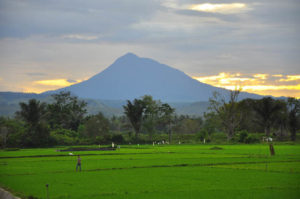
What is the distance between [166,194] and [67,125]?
8983cm

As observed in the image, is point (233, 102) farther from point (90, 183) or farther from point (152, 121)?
point (90, 183)

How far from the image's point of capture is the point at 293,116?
92.4 meters

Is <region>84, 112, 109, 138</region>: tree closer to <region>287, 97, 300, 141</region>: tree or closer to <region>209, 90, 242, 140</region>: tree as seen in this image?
<region>209, 90, 242, 140</region>: tree

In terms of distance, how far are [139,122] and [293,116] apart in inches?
1464

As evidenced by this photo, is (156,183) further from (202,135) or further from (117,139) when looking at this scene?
(202,135)

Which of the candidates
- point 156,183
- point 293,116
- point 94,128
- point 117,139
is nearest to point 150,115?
point 94,128

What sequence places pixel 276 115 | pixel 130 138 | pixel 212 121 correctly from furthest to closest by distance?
pixel 212 121, pixel 276 115, pixel 130 138

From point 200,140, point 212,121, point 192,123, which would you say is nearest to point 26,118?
point 200,140

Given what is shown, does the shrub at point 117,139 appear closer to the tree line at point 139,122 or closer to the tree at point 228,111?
the tree line at point 139,122

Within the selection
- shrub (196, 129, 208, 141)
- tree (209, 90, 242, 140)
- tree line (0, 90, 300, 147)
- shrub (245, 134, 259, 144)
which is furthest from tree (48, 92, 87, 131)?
shrub (245, 134, 259, 144)

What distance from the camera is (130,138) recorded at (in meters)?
89.2

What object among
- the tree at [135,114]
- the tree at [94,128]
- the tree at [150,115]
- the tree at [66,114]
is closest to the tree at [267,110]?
the tree at [150,115]

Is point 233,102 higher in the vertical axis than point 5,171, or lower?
higher

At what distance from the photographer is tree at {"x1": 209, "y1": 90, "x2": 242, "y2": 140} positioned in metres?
94.4
